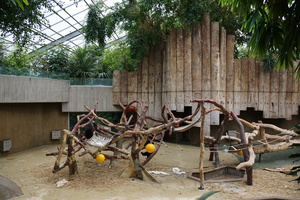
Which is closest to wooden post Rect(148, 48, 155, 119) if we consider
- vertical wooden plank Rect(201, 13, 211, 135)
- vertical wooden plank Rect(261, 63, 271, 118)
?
vertical wooden plank Rect(201, 13, 211, 135)

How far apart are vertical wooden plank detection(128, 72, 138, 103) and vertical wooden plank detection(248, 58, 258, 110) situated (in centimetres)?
514

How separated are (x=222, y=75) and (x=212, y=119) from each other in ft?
5.99

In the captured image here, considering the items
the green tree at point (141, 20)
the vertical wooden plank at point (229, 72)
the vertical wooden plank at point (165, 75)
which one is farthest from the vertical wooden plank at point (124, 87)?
the vertical wooden plank at point (229, 72)

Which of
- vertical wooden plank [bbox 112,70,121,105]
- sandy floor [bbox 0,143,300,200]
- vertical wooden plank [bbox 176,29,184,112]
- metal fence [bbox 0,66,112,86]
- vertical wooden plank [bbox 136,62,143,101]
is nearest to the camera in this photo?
sandy floor [bbox 0,143,300,200]

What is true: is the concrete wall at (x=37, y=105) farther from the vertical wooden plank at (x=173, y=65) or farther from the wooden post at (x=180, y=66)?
the wooden post at (x=180, y=66)

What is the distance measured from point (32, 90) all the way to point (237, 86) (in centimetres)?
848

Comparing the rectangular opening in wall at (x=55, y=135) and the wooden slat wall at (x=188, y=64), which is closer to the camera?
the wooden slat wall at (x=188, y=64)

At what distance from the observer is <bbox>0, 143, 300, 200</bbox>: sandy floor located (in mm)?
5711

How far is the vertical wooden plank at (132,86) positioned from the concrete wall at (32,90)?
293 centimetres

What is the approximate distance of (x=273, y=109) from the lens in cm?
1103

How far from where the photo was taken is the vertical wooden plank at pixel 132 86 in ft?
41.5

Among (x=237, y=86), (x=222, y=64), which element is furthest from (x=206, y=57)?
(x=237, y=86)

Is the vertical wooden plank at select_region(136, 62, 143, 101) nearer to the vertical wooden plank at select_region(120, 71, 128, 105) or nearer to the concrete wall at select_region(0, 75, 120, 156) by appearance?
the vertical wooden plank at select_region(120, 71, 128, 105)

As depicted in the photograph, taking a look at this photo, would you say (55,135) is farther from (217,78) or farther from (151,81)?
(217,78)
